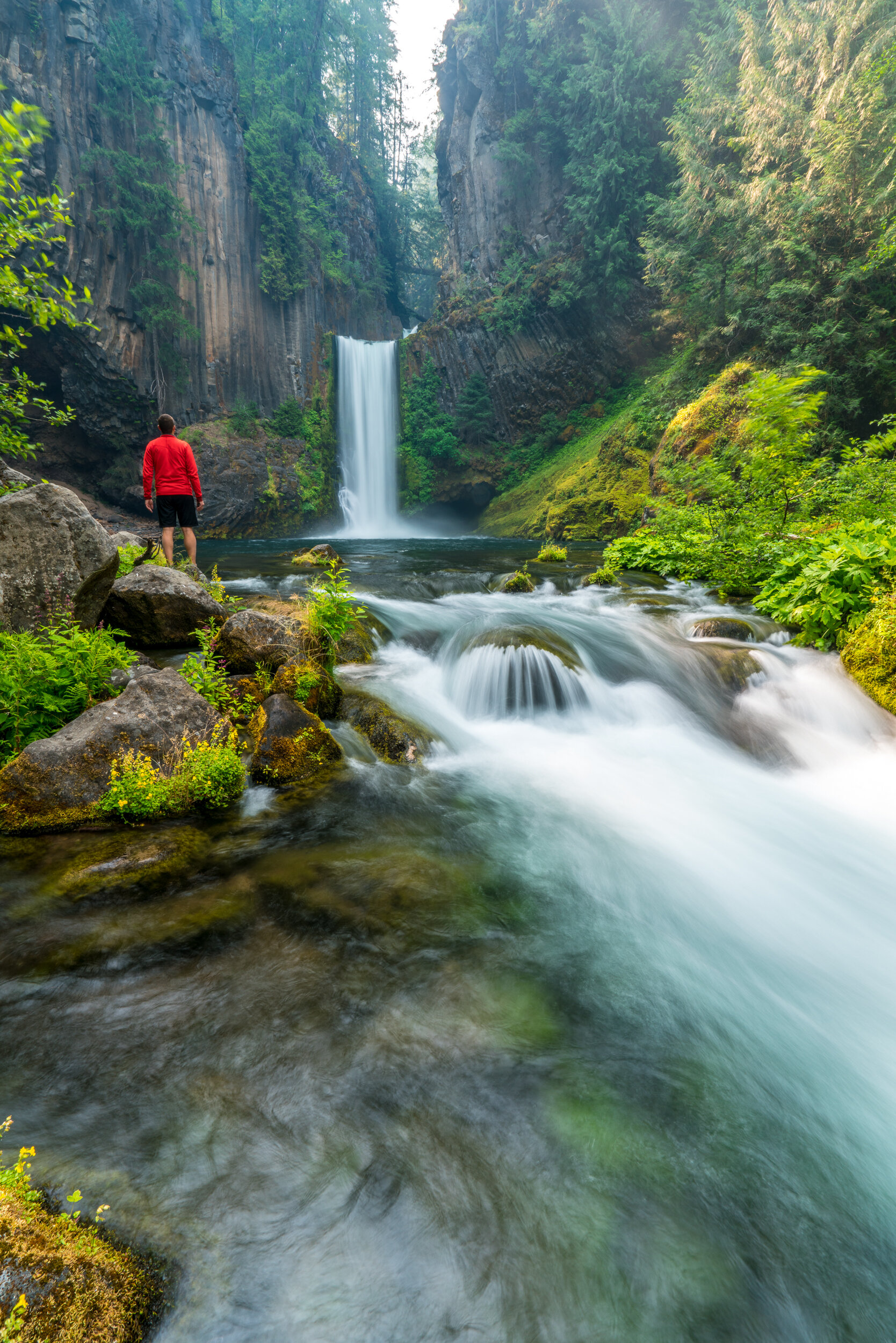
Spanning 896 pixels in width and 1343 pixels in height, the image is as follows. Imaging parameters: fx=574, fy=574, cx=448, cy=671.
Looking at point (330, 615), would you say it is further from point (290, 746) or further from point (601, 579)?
point (601, 579)

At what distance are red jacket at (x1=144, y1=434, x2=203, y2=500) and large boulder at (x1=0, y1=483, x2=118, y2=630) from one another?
156 inches

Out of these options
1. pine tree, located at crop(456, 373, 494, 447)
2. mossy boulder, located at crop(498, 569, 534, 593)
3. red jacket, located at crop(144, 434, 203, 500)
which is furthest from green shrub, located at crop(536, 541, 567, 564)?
pine tree, located at crop(456, 373, 494, 447)

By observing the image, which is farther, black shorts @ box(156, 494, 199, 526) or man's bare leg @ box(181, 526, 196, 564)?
man's bare leg @ box(181, 526, 196, 564)

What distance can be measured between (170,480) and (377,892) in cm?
737

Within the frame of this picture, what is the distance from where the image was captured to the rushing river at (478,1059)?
1.61 meters

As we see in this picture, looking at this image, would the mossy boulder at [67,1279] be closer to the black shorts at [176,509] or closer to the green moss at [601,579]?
the black shorts at [176,509]

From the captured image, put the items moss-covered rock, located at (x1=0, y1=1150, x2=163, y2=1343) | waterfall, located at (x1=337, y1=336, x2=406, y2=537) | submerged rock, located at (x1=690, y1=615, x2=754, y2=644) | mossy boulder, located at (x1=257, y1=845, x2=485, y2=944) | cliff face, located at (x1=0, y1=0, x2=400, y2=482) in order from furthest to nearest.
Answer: waterfall, located at (x1=337, y1=336, x2=406, y2=537) < cliff face, located at (x1=0, y1=0, x2=400, y2=482) < submerged rock, located at (x1=690, y1=615, x2=754, y2=644) < mossy boulder, located at (x1=257, y1=845, x2=485, y2=944) < moss-covered rock, located at (x1=0, y1=1150, x2=163, y2=1343)

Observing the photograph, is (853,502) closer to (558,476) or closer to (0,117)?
(0,117)

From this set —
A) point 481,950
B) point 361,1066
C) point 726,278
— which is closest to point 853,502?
point 481,950

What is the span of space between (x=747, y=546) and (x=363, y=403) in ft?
80.9

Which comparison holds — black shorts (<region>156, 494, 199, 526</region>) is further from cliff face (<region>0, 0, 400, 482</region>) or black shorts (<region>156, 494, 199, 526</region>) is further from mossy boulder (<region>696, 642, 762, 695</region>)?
cliff face (<region>0, 0, 400, 482</region>)

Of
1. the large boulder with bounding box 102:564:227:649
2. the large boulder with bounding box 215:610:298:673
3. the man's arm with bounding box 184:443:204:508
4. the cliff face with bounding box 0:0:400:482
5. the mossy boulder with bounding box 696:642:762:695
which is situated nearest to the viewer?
the large boulder with bounding box 215:610:298:673

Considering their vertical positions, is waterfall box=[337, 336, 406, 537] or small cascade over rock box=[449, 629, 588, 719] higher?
waterfall box=[337, 336, 406, 537]

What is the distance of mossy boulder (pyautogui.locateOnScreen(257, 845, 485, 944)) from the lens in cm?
297
